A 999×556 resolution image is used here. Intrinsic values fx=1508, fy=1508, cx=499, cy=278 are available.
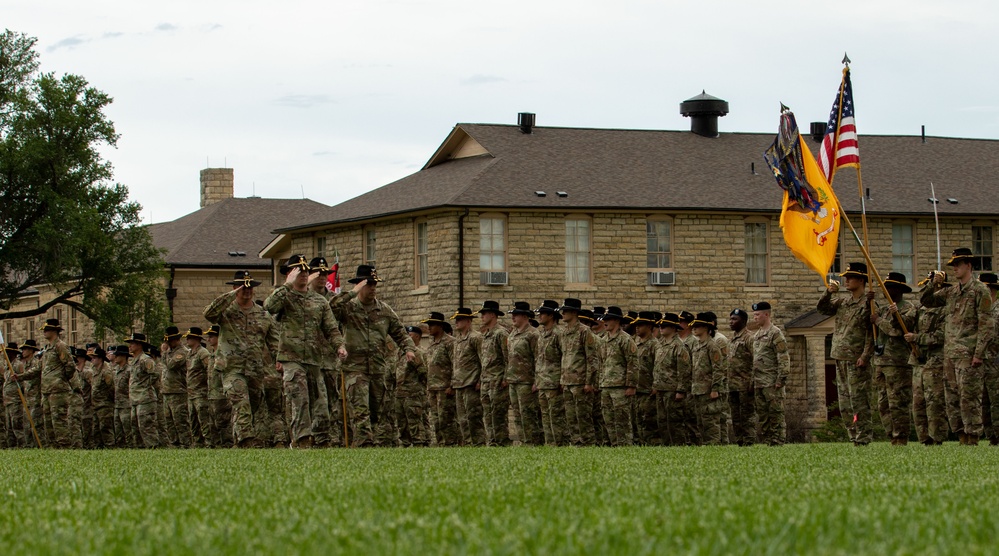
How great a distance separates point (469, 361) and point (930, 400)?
284 inches

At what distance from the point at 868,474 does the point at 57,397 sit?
20.3 meters

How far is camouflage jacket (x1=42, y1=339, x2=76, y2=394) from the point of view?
26.8 metres

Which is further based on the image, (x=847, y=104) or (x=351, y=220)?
(x=351, y=220)

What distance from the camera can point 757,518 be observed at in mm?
6215

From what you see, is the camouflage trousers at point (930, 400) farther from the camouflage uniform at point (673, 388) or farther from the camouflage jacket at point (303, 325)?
the camouflage jacket at point (303, 325)

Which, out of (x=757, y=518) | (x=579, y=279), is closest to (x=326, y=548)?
(x=757, y=518)

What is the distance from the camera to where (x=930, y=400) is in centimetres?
1691

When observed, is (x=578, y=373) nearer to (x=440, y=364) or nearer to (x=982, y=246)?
(x=440, y=364)

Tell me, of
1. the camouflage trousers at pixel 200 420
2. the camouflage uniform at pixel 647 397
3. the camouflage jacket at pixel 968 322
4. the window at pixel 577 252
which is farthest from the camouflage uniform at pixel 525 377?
the window at pixel 577 252

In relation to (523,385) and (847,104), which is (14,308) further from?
(847,104)

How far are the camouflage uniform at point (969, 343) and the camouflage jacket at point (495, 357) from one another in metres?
6.88

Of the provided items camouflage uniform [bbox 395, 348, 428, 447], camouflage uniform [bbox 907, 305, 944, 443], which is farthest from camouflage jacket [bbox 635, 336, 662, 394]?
camouflage uniform [bbox 907, 305, 944, 443]

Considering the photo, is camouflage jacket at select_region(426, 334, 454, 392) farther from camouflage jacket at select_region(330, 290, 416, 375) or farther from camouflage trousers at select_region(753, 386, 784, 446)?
Answer: camouflage trousers at select_region(753, 386, 784, 446)

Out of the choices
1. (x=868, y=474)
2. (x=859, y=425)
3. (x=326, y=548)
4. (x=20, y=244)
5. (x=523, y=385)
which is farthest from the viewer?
(x=20, y=244)
